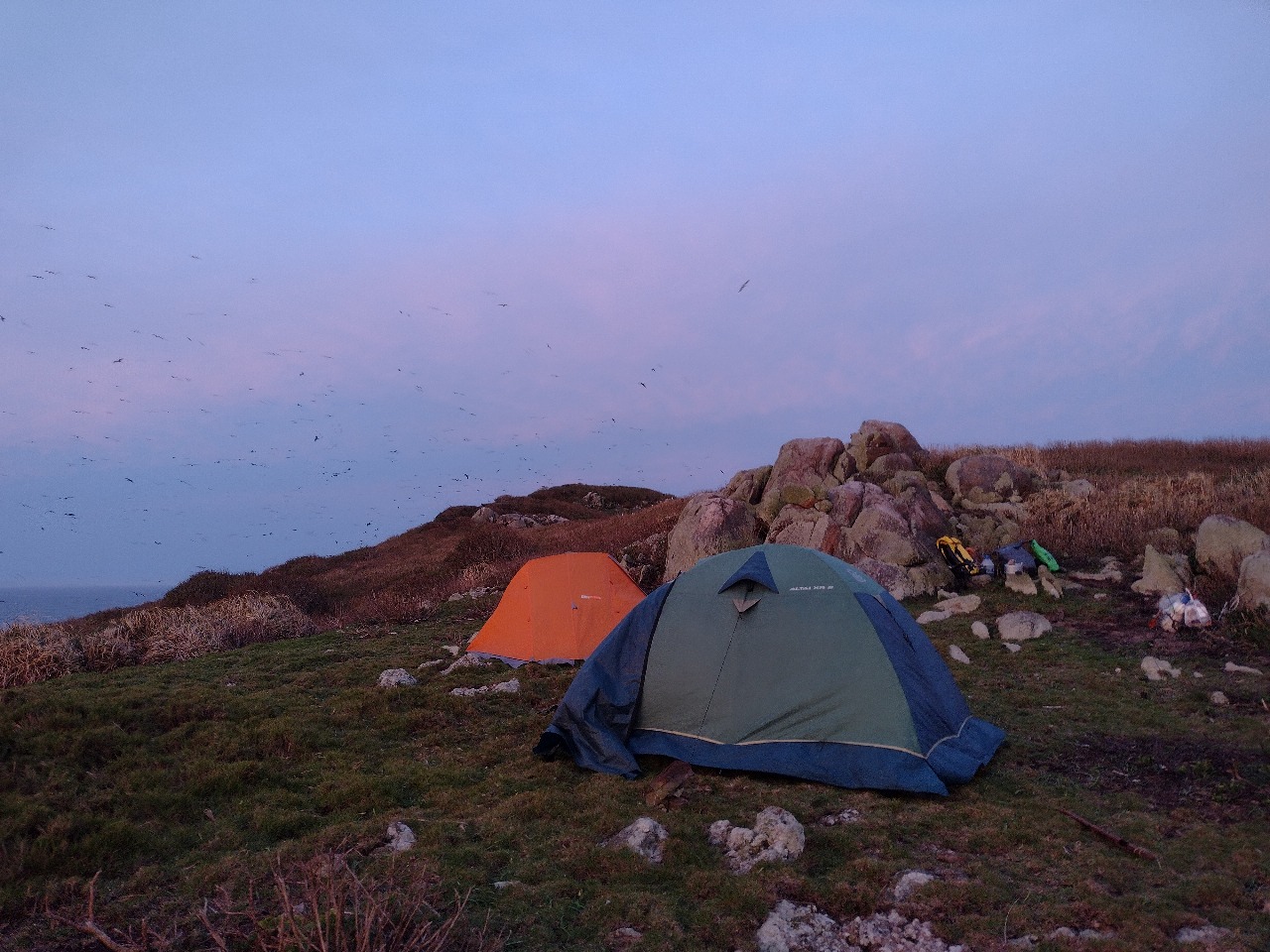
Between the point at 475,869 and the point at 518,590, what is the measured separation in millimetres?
8123

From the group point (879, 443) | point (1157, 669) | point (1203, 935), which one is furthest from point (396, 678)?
point (879, 443)

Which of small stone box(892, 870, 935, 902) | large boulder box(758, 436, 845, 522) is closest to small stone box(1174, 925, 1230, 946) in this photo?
small stone box(892, 870, 935, 902)

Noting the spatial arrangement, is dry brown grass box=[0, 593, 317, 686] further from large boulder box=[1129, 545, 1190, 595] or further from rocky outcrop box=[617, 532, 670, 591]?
large boulder box=[1129, 545, 1190, 595]

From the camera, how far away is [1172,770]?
8.11 metres

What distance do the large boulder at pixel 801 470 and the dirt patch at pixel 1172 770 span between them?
38.2 ft

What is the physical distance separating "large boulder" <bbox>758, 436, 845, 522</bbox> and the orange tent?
775cm

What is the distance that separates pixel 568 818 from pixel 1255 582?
37.3 feet

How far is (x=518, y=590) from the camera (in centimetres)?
1391

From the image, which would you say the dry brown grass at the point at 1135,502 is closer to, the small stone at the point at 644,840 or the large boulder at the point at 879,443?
the large boulder at the point at 879,443

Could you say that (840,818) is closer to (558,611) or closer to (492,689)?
(492,689)

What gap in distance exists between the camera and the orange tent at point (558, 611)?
1334cm

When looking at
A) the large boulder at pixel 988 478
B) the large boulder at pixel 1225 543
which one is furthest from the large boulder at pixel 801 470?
the large boulder at pixel 1225 543

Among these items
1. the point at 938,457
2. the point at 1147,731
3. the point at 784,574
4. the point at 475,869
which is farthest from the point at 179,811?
the point at 938,457

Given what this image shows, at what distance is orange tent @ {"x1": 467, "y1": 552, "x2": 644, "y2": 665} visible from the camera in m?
13.3
